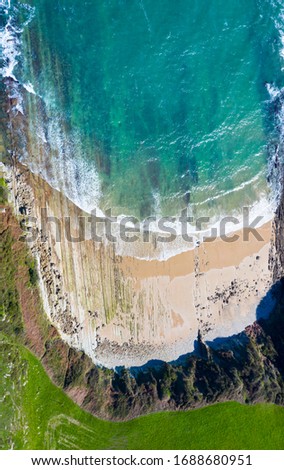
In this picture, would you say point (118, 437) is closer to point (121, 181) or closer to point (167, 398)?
point (167, 398)

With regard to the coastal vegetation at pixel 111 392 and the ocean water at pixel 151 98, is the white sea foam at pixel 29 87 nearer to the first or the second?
the ocean water at pixel 151 98

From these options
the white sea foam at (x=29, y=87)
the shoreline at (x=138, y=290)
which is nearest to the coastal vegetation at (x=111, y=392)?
the shoreline at (x=138, y=290)

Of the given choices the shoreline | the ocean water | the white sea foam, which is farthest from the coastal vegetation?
the white sea foam

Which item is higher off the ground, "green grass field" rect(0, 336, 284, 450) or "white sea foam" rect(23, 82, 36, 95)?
"white sea foam" rect(23, 82, 36, 95)

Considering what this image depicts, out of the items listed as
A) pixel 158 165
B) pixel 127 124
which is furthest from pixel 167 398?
pixel 127 124

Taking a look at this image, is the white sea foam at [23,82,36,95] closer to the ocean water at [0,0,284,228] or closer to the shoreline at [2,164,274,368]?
the ocean water at [0,0,284,228]

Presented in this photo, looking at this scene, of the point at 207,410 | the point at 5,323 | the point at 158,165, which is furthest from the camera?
the point at 158,165
